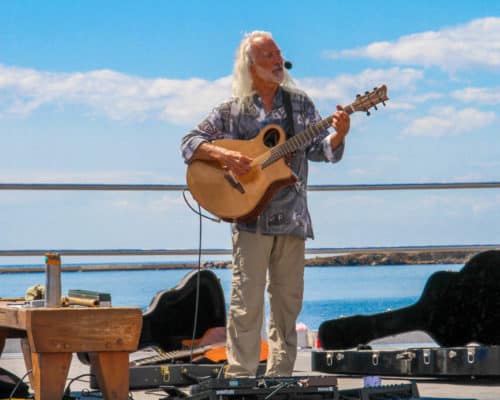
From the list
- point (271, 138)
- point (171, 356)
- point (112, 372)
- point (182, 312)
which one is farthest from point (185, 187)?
point (112, 372)

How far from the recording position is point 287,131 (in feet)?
13.1

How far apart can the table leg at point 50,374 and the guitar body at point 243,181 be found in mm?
812

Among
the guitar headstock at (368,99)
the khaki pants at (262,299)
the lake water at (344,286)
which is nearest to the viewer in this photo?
the guitar headstock at (368,99)

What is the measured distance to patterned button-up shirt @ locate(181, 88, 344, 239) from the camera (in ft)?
13.0

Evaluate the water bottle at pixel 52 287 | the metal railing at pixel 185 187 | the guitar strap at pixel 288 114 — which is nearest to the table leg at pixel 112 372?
the water bottle at pixel 52 287

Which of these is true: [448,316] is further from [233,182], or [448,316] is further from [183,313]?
[233,182]

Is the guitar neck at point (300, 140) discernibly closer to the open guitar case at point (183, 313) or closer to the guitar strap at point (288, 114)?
the guitar strap at point (288, 114)

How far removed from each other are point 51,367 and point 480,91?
67298 millimetres

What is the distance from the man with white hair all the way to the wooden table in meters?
0.48

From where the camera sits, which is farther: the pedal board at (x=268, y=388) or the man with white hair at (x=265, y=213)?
the man with white hair at (x=265, y=213)

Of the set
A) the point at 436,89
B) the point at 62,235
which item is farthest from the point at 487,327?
the point at 436,89

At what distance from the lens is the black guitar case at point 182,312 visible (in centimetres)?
503

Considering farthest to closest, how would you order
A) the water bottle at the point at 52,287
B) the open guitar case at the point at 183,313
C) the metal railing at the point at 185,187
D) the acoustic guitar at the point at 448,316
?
1. the metal railing at the point at 185,187
2. the open guitar case at the point at 183,313
3. the acoustic guitar at the point at 448,316
4. the water bottle at the point at 52,287

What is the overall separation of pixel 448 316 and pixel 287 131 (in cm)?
133
